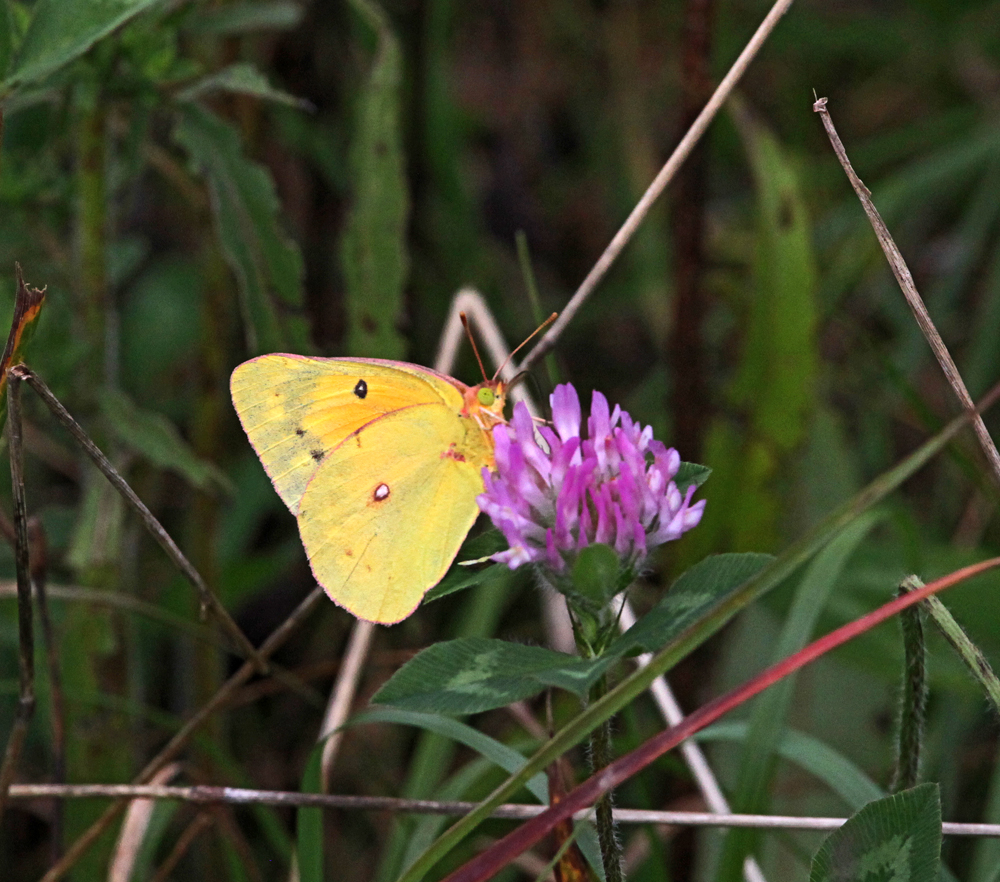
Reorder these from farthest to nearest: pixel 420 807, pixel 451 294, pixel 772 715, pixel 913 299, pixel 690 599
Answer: pixel 451 294 < pixel 772 715 < pixel 420 807 < pixel 913 299 < pixel 690 599

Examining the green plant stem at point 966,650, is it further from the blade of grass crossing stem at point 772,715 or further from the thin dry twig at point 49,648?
the thin dry twig at point 49,648

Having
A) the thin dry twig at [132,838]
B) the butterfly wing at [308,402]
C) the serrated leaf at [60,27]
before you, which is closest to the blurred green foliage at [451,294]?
the serrated leaf at [60,27]

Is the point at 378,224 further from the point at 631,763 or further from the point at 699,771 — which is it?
the point at 631,763

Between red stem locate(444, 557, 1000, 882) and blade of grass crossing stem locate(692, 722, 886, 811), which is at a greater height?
red stem locate(444, 557, 1000, 882)

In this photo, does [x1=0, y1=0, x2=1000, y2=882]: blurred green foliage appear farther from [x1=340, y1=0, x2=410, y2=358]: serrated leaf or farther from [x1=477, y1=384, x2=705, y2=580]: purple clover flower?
[x1=477, y1=384, x2=705, y2=580]: purple clover flower

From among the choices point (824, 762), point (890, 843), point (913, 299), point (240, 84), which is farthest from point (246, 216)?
point (890, 843)

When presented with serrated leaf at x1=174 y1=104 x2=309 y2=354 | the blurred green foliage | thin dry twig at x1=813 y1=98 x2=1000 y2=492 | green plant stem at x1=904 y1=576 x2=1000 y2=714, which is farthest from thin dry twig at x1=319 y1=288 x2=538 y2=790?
green plant stem at x1=904 y1=576 x2=1000 y2=714
